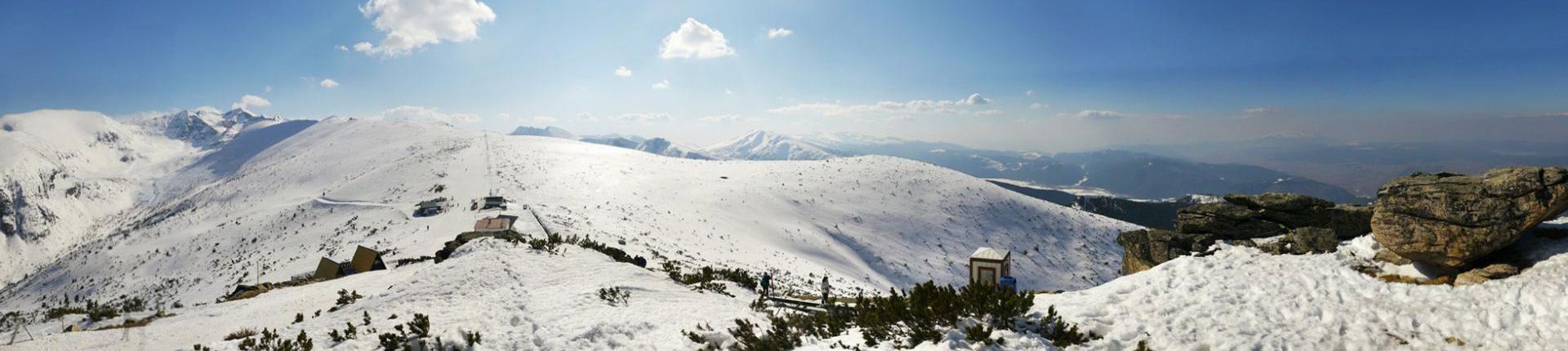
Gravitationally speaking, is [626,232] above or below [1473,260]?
below

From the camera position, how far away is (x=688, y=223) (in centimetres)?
5328

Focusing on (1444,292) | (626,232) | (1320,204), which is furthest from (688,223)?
(1444,292)

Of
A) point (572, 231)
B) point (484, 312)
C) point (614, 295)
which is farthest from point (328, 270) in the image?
point (614, 295)

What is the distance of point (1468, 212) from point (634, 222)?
47.0 m

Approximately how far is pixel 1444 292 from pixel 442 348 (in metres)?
17.2

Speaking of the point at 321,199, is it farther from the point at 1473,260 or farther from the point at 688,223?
the point at 1473,260

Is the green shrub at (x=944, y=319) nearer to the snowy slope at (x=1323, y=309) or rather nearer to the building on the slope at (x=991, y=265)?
the snowy slope at (x=1323, y=309)

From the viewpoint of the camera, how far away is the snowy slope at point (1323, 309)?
27.8 ft

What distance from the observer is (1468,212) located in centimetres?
1010

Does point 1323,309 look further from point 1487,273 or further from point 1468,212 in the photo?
point 1468,212

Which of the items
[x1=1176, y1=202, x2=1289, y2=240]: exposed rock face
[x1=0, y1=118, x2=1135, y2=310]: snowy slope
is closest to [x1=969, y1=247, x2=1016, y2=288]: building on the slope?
[x1=1176, y1=202, x2=1289, y2=240]: exposed rock face

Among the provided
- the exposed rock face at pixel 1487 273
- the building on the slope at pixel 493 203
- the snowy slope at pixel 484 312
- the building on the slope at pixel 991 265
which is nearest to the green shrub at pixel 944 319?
the snowy slope at pixel 484 312

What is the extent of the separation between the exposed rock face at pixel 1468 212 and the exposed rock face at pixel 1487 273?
0.30 meters

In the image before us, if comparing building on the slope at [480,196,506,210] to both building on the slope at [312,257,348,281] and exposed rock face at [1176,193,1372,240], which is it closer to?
building on the slope at [312,257,348,281]
